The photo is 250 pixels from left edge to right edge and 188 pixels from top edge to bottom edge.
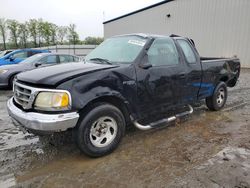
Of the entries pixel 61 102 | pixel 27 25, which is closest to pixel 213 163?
pixel 61 102

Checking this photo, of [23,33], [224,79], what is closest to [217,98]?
[224,79]

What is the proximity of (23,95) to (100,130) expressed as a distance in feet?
4.01

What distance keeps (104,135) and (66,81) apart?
103 cm

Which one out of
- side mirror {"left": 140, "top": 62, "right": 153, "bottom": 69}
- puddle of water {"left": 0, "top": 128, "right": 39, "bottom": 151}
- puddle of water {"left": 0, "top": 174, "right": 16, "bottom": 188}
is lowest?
puddle of water {"left": 0, "top": 128, "right": 39, "bottom": 151}

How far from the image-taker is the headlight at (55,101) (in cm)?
278

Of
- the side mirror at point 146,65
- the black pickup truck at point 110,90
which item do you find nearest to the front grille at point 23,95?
the black pickup truck at point 110,90

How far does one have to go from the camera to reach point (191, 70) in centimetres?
450

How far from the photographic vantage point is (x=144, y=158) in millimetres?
3242

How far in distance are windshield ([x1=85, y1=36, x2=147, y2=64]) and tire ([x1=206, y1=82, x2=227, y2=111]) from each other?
2.65m

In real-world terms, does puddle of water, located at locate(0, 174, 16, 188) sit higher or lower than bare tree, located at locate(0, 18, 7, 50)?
lower

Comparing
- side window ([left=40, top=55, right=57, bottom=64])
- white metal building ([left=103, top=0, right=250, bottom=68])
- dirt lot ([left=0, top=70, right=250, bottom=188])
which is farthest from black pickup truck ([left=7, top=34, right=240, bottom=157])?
white metal building ([left=103, top=0, right=250, bottom=68])

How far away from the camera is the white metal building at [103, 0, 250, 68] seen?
16219mm

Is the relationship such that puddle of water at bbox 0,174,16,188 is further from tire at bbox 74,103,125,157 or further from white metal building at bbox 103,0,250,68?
white metal building at bbox 103,0,250,68

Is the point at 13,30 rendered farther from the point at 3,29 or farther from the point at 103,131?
the point at 103,131
